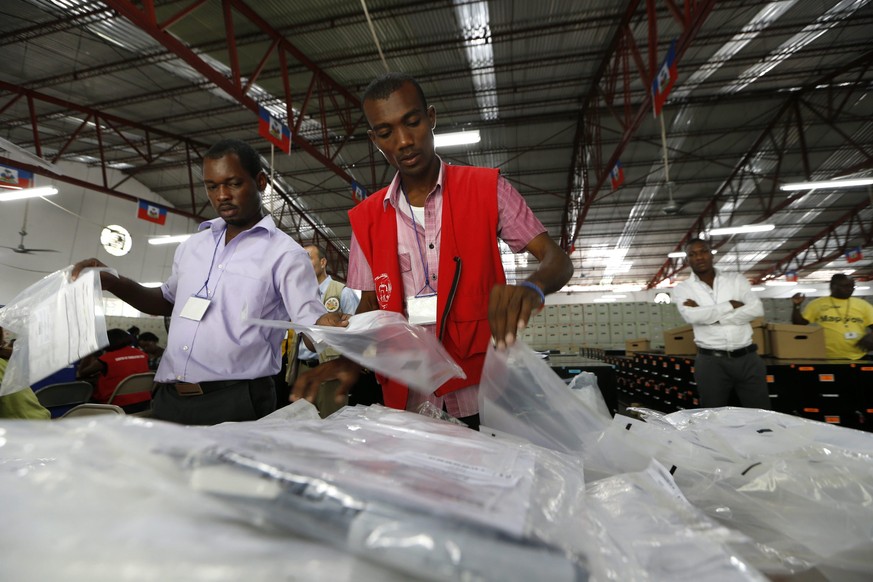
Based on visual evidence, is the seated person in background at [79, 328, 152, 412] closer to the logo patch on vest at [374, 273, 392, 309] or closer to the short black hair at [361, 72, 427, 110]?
the logo patch on vest at [374, 273, 392, 309]

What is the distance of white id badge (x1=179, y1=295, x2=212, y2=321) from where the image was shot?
1.16 metres

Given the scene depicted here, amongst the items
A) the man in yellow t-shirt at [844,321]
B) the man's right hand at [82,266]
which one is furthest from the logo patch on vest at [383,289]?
the man in yellow t-shirt at [844,321]

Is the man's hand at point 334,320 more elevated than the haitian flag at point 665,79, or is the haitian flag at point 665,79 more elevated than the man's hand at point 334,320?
the haitian flag at point 665,79

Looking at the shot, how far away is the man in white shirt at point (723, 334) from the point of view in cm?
298

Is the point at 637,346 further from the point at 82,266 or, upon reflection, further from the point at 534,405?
the point at 82,266

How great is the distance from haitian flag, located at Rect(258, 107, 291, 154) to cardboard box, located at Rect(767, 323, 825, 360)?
19.8 feet

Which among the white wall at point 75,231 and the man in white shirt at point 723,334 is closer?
the man in white shirt at point 723,334

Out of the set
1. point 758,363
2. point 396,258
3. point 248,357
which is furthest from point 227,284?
point 758,363

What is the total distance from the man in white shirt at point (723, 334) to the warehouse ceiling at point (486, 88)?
2.78m

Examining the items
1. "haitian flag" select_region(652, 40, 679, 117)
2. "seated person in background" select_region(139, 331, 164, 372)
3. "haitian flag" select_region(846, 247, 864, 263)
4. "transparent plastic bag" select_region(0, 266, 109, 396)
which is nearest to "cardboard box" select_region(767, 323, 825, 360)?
"haitian flag" select_region(652, 40, 679, 117)

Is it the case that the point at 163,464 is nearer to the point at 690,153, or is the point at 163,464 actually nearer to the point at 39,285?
the point at 39,285

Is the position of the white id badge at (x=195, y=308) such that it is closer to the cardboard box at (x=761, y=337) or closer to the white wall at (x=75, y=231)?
the cardboard box at (x=761, y=337)

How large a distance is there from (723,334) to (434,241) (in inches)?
112

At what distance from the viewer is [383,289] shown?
3.59 feet
